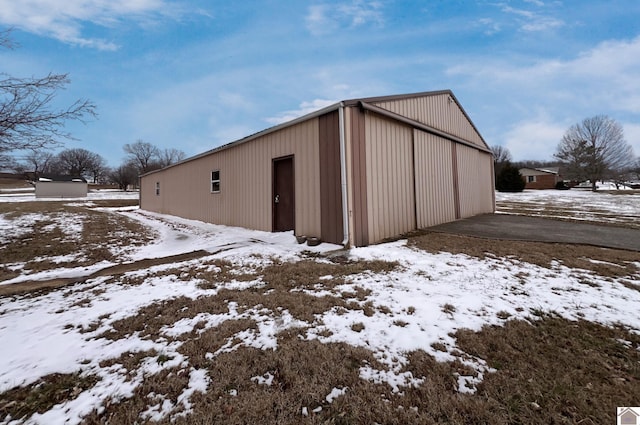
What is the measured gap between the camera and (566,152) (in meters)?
35.8

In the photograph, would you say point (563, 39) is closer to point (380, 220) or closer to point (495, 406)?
point (380, 220)

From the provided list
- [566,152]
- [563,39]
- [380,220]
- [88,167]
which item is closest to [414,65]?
[563,39]

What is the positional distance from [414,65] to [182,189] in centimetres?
1367

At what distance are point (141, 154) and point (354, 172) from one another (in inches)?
2658

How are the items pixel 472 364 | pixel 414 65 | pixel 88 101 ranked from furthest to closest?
pixel 414 65
pixel 88 101
pixel 472 364

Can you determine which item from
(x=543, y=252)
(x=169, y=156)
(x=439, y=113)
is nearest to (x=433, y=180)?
(x=439, y=113)

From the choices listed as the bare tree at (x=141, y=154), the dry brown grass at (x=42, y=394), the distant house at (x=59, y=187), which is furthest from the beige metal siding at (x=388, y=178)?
the bare tree at (x=141, y=154)

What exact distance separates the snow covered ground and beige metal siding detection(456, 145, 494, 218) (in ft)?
21.5

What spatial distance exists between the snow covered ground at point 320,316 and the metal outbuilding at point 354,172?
7.05 feet

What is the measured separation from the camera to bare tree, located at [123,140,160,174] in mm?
57344

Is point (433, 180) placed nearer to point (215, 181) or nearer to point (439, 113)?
point (439, 113)

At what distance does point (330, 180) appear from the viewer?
20.4 feet

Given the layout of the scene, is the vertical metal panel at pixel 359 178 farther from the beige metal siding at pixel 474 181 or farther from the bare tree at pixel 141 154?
the bare tree at pixel 141 154

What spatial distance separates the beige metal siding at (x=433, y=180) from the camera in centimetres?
809
